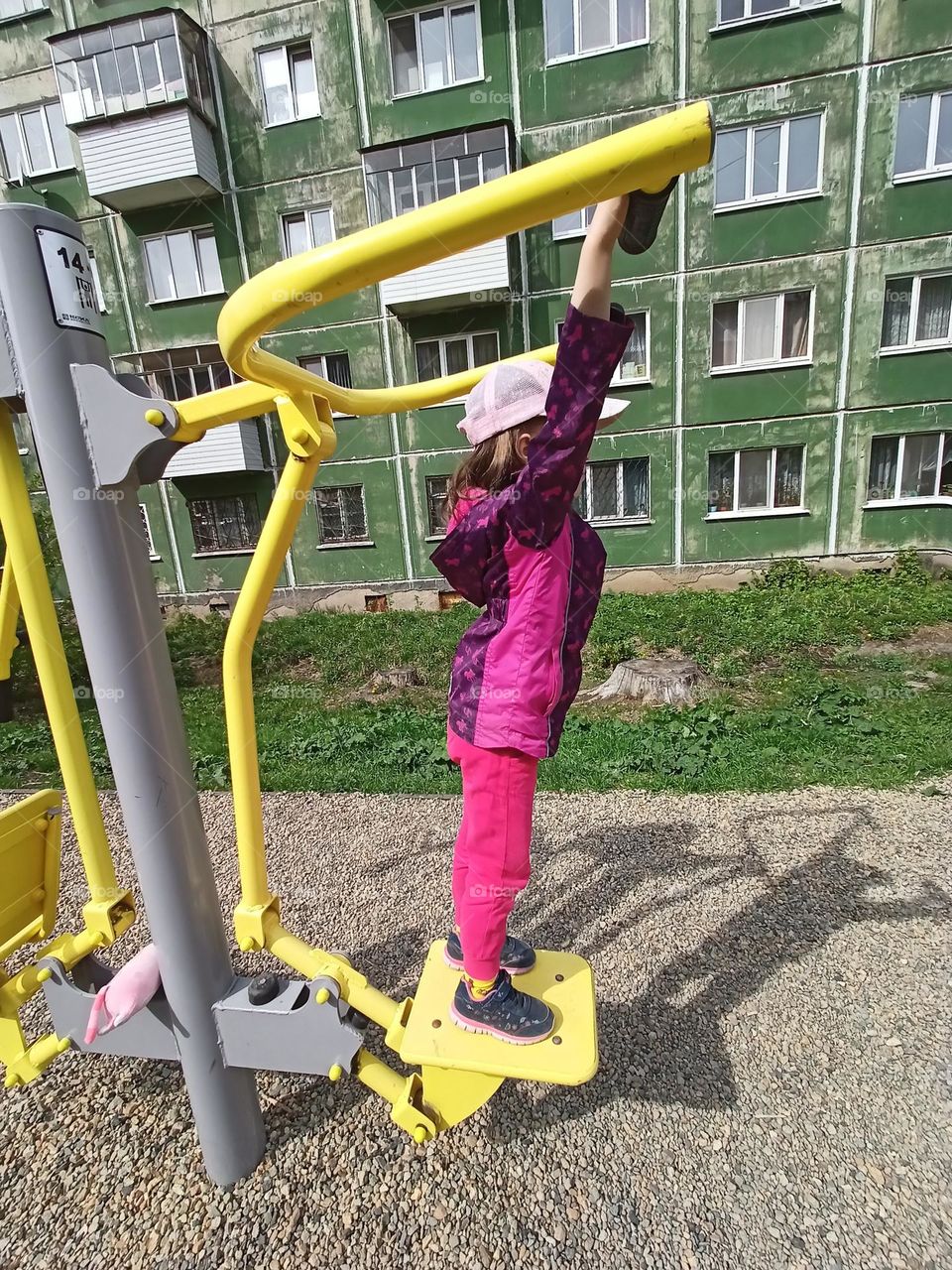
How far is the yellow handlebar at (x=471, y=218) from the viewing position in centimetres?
81

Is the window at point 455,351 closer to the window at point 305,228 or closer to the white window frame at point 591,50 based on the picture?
the window at point 305,228

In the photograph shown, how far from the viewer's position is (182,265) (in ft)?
36.7

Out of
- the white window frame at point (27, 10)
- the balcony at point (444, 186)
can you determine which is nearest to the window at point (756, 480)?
the balcony at point (444, 186)

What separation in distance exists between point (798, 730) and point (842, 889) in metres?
1.87

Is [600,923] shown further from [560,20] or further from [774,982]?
[560,20]

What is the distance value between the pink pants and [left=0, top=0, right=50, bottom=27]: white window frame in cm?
1588

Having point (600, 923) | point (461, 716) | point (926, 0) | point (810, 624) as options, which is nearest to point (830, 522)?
point (810, 624)

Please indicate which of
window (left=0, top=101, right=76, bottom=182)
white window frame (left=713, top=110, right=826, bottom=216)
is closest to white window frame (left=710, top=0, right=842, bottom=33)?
white window frame (left=713, top=110, right=826, bottom=216)

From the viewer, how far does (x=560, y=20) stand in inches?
359

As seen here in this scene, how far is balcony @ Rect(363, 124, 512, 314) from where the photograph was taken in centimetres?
923

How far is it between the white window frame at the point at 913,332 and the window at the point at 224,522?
10.6 meters

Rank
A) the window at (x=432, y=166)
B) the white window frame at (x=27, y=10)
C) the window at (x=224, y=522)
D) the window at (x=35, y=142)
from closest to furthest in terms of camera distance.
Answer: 1. the window at (x=432, y=166)
2. the white window frame at (x=27, y=10)
3. the window at (x=35, y=142)
4. the window at (x=224, y=522)

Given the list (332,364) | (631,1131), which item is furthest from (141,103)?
(631,1131)

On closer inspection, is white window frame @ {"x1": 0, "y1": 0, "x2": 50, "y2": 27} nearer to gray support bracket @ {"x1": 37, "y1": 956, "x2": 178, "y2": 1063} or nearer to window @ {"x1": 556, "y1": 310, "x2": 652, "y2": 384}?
window @ {"x1": 556, "y1": 310, "x2": 652, "y2": 384}
